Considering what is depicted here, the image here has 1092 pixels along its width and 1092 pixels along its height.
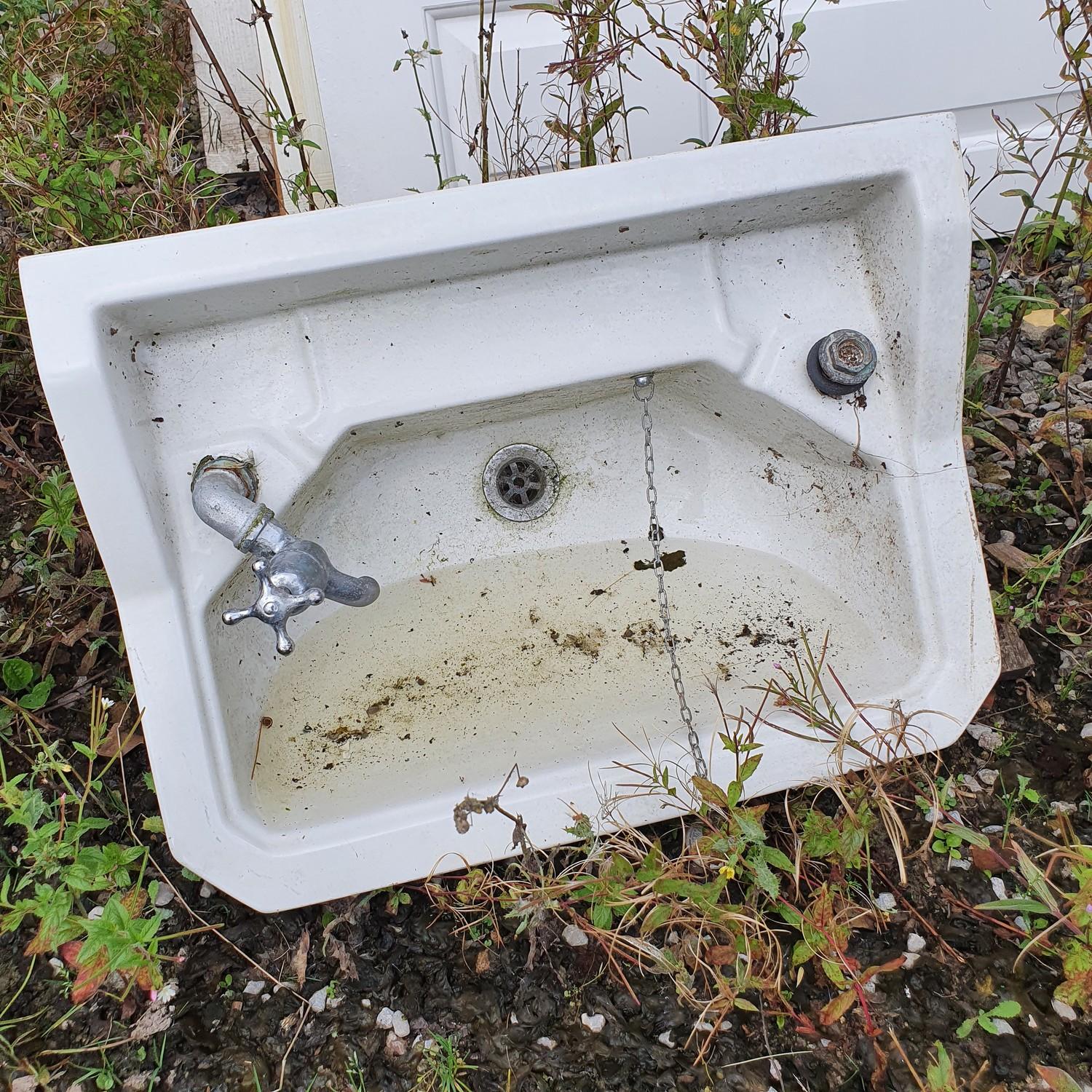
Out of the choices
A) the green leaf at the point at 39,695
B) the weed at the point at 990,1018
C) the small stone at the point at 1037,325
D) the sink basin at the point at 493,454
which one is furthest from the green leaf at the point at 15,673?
the small stone at the point at 1037,325

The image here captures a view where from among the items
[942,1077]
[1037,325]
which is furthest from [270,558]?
[1037,325]

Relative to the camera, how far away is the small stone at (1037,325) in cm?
150

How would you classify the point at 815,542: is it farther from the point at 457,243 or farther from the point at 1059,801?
the point at 457,243

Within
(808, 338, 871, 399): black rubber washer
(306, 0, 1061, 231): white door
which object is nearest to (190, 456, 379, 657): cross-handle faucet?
(808, 338, 871, 399): black rubber washer

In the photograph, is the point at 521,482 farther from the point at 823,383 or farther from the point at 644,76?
the point at 644,76

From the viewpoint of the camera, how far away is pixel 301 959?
991 millimetres

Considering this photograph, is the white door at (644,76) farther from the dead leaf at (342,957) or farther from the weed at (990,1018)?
the weed at (990,1018)

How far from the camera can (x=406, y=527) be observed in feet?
3.78

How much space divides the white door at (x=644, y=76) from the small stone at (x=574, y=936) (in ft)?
3.84

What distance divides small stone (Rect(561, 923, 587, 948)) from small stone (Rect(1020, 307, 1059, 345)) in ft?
4.53

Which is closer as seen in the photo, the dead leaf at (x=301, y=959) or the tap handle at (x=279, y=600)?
the tap handle at (x=279, y=600)

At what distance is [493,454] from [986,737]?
85 cm

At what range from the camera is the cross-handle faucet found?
0.78 m

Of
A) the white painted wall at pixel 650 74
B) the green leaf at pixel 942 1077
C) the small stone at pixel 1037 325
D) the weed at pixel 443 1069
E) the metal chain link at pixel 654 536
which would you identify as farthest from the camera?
the small stone at pixel 1037 325
